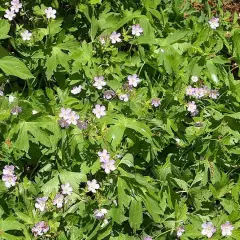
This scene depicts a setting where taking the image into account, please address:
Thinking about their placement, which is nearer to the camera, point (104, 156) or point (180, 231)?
point (104, 156)

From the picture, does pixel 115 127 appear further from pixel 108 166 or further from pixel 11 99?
pixel 11 99

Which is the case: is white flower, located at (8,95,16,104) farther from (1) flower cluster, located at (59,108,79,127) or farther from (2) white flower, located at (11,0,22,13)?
(2) white flower, located at (11,0,22,13)

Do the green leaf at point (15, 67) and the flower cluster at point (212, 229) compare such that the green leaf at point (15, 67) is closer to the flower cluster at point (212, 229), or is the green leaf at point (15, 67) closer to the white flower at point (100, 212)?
the white flower at point (100, 212)

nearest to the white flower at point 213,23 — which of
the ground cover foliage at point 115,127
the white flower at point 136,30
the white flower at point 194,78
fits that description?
the ground cover foliage at point 115,127

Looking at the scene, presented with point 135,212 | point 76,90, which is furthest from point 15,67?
point 135,212

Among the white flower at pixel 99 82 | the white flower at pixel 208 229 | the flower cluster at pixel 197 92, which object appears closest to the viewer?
the white flower at pixel 208 229

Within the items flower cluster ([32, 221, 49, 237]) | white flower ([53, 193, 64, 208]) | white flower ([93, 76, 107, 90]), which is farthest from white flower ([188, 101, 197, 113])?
flower cluster ([32, 221, 49, 237])

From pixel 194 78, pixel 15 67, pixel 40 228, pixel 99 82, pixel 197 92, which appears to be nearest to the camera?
pixel 40 228
